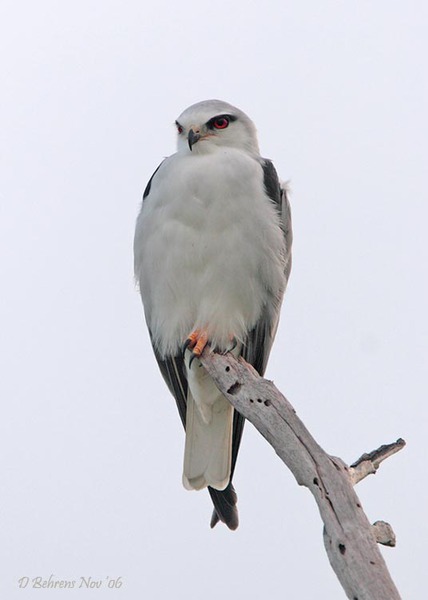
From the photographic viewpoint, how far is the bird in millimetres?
4992

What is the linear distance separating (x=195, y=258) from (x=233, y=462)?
1.21m

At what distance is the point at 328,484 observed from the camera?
346 centimetres

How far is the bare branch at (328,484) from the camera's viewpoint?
309cm

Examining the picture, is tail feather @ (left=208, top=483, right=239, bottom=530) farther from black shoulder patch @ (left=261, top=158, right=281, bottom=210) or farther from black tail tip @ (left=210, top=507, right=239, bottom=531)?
black shoulder patch @ (left=261, top=158, right=281, bottom=210)

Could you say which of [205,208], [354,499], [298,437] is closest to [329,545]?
[354,499]

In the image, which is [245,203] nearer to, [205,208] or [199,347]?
[205,208]

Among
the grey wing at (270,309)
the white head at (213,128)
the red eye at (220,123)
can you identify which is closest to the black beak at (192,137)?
the white head at (213,128)

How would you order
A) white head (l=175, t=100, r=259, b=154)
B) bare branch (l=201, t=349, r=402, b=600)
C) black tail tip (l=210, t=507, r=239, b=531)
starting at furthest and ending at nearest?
1. white head (l=175, t=100, r=259, b=154)
2. black tail tip (l=210, t=507, r=239, b=531)
3. bare branch (l=201, t=349, r=402, b=600)

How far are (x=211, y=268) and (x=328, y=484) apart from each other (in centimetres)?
181

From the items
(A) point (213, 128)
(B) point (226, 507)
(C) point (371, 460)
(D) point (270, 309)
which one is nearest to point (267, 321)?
(D) point (270, 309)

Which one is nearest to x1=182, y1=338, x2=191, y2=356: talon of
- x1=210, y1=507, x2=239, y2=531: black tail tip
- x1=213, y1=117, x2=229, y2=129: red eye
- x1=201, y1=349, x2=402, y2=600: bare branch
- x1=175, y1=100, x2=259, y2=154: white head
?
x1=201, y1=349, x2=402, y2=600: bare branch

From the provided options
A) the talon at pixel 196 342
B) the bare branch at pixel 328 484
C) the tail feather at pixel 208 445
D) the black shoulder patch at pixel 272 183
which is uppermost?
the black shoulder patch at pixel 272 183

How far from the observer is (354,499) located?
3.37 m

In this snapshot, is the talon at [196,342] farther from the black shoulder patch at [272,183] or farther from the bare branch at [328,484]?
the black shoulder patch at [272,183]
